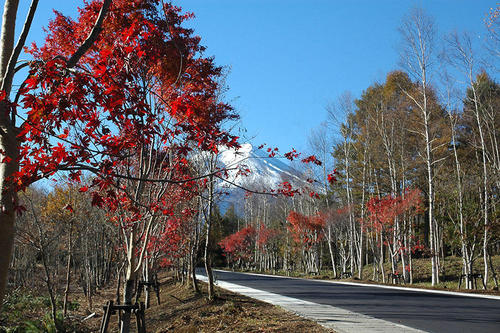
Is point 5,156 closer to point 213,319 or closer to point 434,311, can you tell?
point 213,319

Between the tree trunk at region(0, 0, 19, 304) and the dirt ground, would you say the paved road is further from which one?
the tree trunk at region(0, 0, 19, 304)

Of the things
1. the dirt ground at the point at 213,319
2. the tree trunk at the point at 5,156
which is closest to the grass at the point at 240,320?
the dirt ground at the point at 213,319

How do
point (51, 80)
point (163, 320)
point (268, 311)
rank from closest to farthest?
point (51, 80), point (268, 311), point (163, 320)

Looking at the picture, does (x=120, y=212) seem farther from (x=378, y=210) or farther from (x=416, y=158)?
(x=416, y=158)

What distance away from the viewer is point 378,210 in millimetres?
21953

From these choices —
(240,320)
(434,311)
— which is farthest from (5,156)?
(434,311)

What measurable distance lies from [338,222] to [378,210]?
637 cm

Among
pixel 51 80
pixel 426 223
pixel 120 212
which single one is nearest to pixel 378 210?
pixel 426 223

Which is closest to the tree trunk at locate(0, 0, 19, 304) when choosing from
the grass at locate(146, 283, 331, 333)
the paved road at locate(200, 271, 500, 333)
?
the grass at locate(146, 283, 331, 333)

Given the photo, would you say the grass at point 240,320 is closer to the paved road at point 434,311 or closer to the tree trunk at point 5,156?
the paved road at point 434,311

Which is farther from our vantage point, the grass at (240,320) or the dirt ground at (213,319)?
the dirt ground at (213,319)

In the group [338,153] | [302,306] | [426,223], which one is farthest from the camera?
[338,153]

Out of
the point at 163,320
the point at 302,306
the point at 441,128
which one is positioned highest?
the point at 441,128

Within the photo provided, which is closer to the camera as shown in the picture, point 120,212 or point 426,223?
point 120,212
